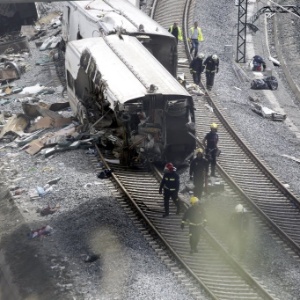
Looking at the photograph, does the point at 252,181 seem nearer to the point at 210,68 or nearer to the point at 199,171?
the point at 199,171

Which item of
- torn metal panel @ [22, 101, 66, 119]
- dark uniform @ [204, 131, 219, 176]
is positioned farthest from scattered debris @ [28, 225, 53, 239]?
torn metal panel @ [22, 101, 66, 119]

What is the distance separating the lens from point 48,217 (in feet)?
57.4

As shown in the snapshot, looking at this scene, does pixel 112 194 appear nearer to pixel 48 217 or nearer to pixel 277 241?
pixel 48 217

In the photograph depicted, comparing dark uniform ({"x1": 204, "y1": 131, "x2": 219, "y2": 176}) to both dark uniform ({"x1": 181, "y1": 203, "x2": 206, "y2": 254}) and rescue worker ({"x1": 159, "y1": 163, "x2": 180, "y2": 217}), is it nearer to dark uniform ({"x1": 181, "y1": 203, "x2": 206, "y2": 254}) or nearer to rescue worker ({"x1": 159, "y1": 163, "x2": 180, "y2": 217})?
rescue worker ({"x1": 159, "y1": 163, "x2": 180, "y2": 217})

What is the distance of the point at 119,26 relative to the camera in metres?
24.2

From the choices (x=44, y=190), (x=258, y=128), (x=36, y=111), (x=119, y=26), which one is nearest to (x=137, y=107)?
(x=44, y=190)

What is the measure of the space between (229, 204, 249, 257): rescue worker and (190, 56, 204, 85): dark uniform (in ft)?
37.9

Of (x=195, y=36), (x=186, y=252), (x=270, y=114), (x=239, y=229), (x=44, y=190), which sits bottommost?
(x=270, y=114)

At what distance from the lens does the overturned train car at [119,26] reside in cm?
2394

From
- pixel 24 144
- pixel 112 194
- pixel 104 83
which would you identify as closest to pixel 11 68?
pixel 24 144

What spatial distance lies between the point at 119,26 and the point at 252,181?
6957mm

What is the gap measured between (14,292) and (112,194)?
4.21 metres

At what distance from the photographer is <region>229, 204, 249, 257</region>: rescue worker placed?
15.8m

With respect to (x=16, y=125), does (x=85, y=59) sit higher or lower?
higher
